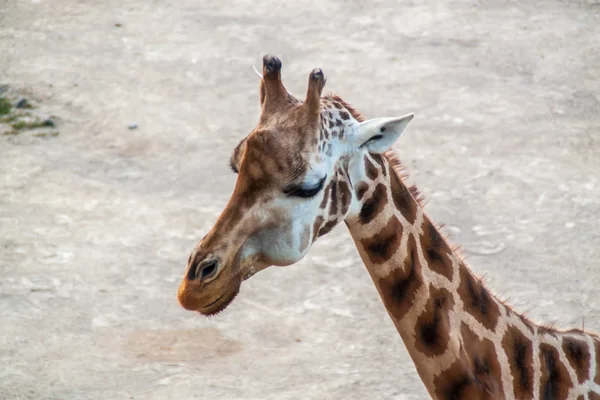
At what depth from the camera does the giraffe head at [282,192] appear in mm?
3584

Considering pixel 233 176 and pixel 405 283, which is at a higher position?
pixel 405 283


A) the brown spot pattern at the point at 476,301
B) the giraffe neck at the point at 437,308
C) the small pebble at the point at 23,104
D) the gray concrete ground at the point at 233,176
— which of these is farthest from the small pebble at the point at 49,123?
the brown spot pattern at the point at 476,301

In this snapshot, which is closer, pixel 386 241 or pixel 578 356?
pixel 386 241

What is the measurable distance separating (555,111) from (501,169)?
1286 mm

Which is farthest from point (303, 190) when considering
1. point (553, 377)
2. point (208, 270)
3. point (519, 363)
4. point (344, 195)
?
point (553, 377)

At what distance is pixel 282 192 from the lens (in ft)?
12.0

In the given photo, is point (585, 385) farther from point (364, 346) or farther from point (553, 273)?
point (553, 273)

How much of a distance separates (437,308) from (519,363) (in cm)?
45

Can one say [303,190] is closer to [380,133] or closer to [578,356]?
[380,133]

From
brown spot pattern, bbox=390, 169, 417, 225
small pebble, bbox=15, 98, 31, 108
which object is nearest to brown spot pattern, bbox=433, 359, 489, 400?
brown spot pattern, bbox=390, 169, 417, 225

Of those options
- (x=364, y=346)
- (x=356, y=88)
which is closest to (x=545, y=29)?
(x=356, y=88)

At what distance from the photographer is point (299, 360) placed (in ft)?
20.2

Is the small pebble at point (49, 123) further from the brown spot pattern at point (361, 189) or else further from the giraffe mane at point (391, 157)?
the brown spot pattern at point (361, 189)

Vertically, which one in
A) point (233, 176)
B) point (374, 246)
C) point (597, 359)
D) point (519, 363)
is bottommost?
point (233, 176)
